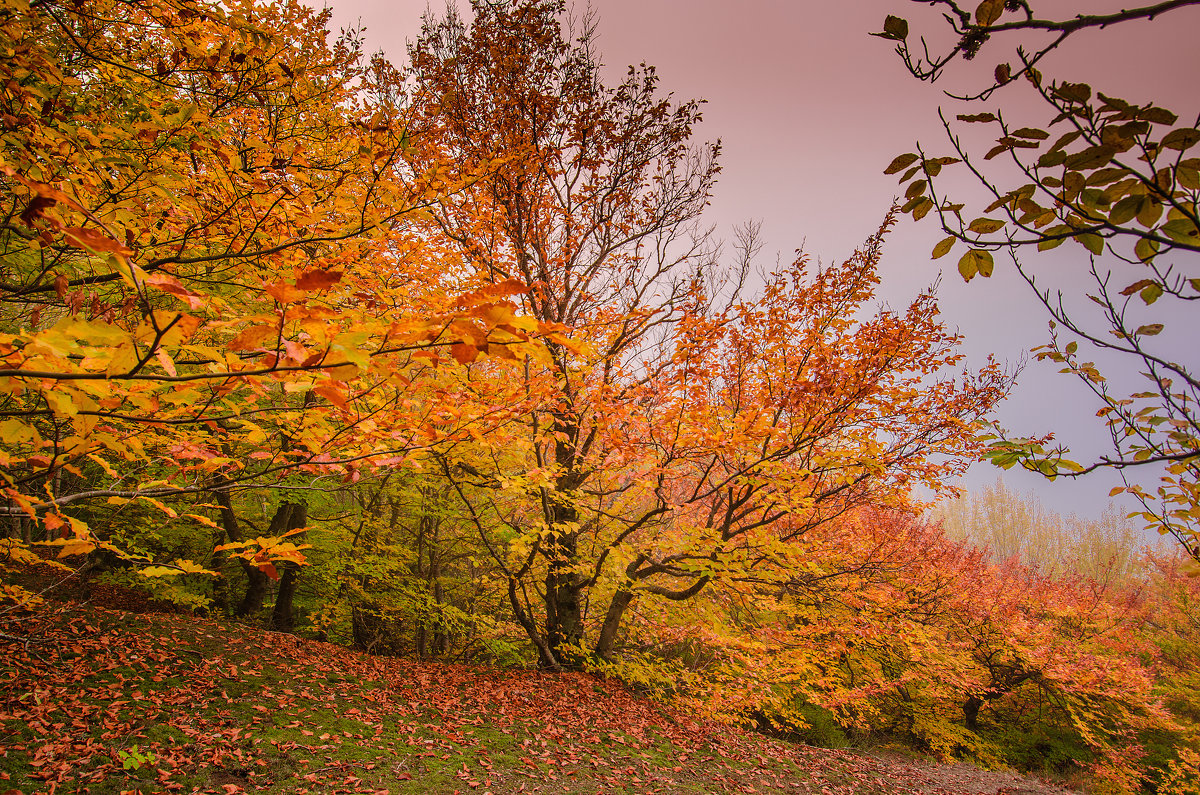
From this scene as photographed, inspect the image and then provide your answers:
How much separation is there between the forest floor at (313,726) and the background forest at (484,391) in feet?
2.41

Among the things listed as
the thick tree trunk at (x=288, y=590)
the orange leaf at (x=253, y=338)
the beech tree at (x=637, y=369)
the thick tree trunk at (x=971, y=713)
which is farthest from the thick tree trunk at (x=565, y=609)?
the thick tree trunk at (x=971, y=713)

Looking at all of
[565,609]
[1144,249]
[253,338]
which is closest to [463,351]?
[253,338]

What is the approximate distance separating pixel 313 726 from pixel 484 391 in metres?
3.63

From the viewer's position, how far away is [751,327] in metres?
6.64

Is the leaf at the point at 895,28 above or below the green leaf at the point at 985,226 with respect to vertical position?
above

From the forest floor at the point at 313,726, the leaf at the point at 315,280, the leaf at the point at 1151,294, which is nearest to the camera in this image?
the leaf at the point at 315,280

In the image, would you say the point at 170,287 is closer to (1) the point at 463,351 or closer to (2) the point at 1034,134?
(1) the point at 463,351

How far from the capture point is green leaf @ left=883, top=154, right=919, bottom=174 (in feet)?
4.19

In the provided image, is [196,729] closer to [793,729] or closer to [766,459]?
[766,459]

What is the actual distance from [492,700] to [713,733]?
137 inches

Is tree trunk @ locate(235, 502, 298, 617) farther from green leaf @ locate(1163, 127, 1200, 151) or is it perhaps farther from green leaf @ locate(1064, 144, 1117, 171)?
green leaf @ locate(1163, 127, 1200, 151)

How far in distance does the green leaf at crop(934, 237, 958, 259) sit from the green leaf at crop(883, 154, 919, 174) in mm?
228

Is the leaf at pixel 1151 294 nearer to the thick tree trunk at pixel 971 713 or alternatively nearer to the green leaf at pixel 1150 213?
the green leaf at pixel 1150 213

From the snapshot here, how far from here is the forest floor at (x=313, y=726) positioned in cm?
357
